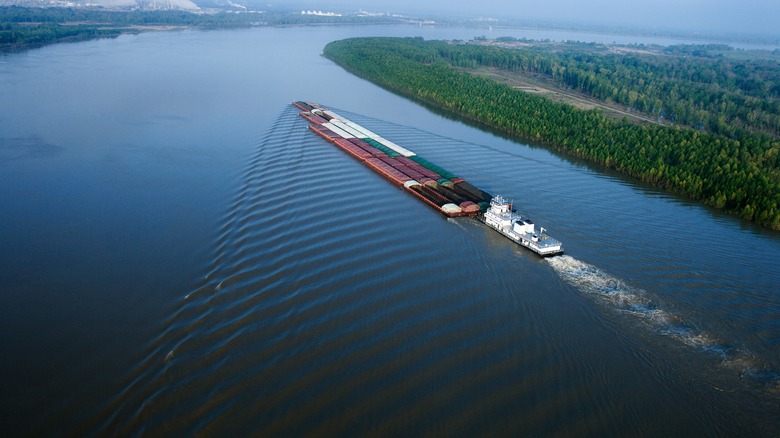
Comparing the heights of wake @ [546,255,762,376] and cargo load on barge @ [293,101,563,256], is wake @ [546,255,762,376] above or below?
below

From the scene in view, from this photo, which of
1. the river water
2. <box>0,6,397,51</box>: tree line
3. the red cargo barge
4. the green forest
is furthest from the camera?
<box>0,6,397,51</box>: tree line

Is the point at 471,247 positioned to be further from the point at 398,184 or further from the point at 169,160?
the point at 169,160

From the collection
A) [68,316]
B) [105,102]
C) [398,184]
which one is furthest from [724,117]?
[105,102]

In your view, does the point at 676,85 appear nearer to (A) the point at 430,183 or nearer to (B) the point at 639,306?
(A) the point at 430,183

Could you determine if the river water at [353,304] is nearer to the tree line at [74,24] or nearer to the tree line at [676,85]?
the tree line at [676,85]

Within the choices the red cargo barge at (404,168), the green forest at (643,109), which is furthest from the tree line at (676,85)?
the red cargo barge at (404,168)

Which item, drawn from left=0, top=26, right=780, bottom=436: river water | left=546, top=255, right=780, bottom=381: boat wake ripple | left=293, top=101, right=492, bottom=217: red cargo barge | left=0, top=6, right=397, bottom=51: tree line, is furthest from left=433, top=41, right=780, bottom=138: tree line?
left=0, top=6, right=397, bottom=51: tree line

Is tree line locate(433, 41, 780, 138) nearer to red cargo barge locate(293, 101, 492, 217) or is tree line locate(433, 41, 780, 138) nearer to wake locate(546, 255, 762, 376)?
red cargo barge locate(293, 101, 492, 217)

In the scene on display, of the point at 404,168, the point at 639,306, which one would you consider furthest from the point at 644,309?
the point at 404,168
